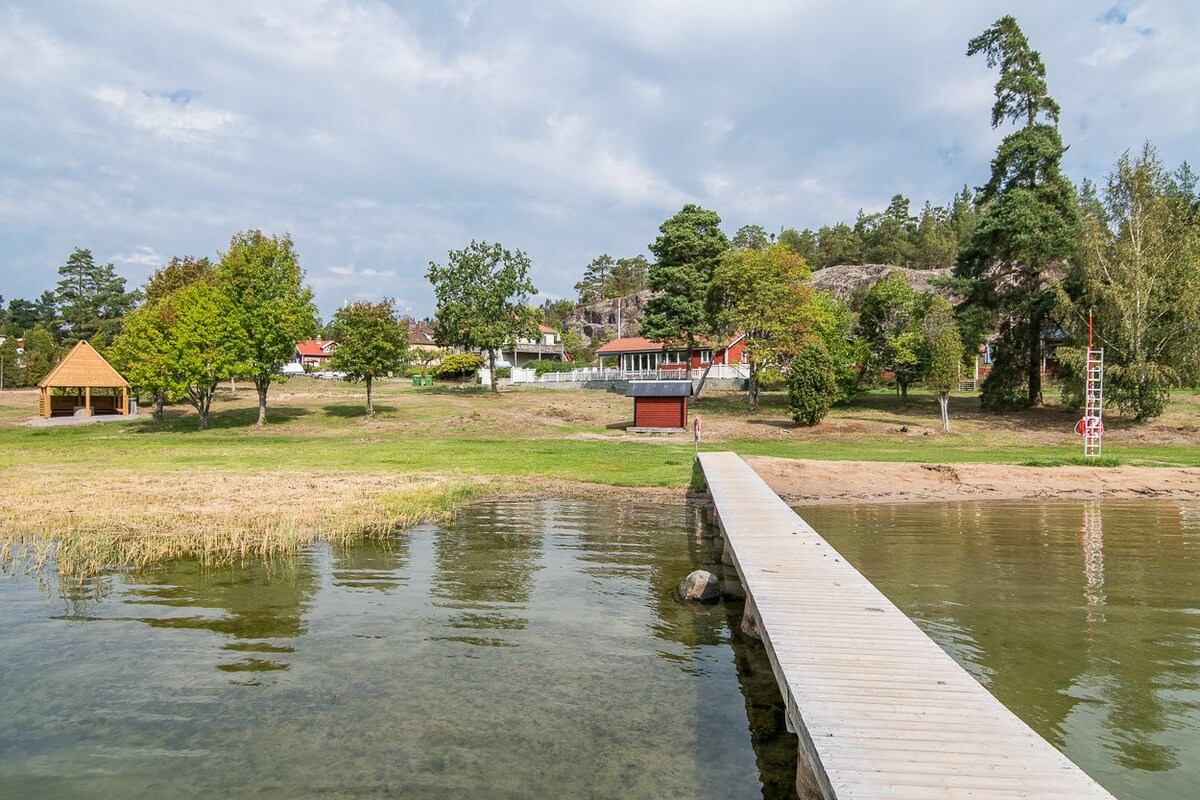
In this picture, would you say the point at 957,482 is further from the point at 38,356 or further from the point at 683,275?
the point at 38,356

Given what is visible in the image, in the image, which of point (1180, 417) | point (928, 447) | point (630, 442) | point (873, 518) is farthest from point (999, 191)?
point (873, 518)

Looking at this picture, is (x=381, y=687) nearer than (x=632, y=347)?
Yes

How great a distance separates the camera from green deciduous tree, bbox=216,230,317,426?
134 ft

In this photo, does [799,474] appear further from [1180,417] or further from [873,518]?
[1180,417]

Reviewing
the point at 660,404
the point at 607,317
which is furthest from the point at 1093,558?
the point at 607,317

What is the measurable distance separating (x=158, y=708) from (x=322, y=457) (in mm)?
21280

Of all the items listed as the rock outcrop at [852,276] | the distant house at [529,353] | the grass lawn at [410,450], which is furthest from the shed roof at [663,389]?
the rock outcrop at [852,276]

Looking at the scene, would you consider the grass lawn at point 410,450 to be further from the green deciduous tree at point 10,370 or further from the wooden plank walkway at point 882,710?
the green deciduous tree at point 10,370

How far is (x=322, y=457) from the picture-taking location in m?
27.7

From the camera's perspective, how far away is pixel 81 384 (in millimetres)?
44188

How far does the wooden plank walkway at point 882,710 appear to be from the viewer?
4.53 meters

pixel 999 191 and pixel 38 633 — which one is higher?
pixel 999 191

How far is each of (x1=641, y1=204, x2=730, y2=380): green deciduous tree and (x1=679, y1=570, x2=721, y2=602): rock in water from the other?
40.6 m

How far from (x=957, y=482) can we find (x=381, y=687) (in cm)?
2007
